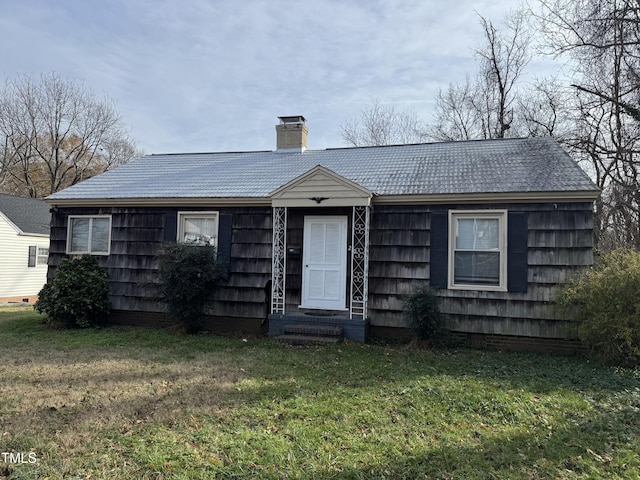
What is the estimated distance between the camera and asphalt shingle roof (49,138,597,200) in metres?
7.57

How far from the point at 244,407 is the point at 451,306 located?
4.57 m

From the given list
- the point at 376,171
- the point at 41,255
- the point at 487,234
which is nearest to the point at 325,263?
the point at 376,171

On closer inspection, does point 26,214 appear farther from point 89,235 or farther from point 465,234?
point 465,234

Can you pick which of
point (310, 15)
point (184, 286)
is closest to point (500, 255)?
point (184, 286)

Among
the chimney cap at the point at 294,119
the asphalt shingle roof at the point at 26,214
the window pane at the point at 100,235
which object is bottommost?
the window pane at the point at 100,235

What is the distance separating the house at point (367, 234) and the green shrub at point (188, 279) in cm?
54

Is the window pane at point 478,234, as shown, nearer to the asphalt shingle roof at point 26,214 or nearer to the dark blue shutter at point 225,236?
the dark blue shutter at point 225,236

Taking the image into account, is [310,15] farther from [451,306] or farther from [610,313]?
[610,313]

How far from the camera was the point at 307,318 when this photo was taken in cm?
771

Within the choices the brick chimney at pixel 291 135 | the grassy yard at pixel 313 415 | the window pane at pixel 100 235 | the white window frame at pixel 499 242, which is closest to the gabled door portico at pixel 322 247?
the white window frame at pixel 499 242

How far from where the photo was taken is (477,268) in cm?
745

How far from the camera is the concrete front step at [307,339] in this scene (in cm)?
716

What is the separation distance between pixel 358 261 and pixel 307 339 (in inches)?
71.2

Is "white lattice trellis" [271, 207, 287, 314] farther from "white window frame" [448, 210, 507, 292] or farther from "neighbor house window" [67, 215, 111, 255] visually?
"neighbor house window" [67, 215, 111, 255]
